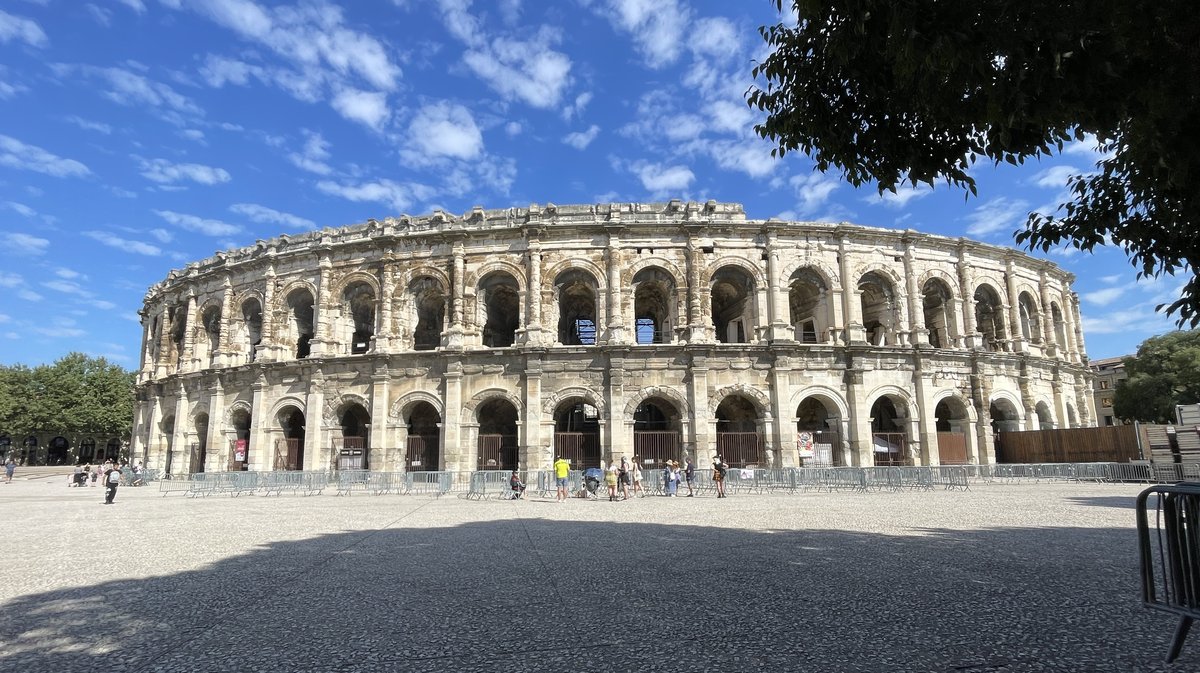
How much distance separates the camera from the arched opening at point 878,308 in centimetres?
2452

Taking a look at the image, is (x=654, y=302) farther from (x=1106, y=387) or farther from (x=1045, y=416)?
(x=1106, y=387)

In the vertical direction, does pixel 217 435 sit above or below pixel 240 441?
above

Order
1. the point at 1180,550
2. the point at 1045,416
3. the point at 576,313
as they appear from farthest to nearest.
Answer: the point at 576,313, the point at 1045,416, the point at 1180,550

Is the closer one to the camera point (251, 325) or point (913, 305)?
point (913, 305)

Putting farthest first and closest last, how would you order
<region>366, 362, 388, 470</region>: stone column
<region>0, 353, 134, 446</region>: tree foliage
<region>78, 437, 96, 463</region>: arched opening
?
<region>78, 437, 96, 463</region>: arched opening → <region>0, 353, 134, 446</region>: tree foliage → <region>366, 362, 388, 470</region>: stone column

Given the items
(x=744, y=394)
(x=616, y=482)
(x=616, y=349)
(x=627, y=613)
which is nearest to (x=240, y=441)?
(x=616, y=349)

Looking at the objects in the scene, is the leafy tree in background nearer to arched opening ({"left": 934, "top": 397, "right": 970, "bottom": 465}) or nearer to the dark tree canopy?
arched opening ({"left": 934, "top": 397, "right": 970, "bottom": 465})

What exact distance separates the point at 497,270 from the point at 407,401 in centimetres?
619

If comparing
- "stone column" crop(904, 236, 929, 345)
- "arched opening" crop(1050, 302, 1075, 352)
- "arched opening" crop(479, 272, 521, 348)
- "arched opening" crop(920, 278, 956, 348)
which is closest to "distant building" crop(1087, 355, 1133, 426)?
"arched opening" crop(1050, 302, 1075, 352)

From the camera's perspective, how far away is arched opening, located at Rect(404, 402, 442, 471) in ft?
76.5

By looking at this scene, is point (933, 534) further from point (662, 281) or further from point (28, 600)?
point (662, 281)

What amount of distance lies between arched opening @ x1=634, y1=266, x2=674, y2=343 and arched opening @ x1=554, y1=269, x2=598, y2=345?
215cm

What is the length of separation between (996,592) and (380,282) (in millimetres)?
23299

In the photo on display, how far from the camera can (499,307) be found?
27578 mm
